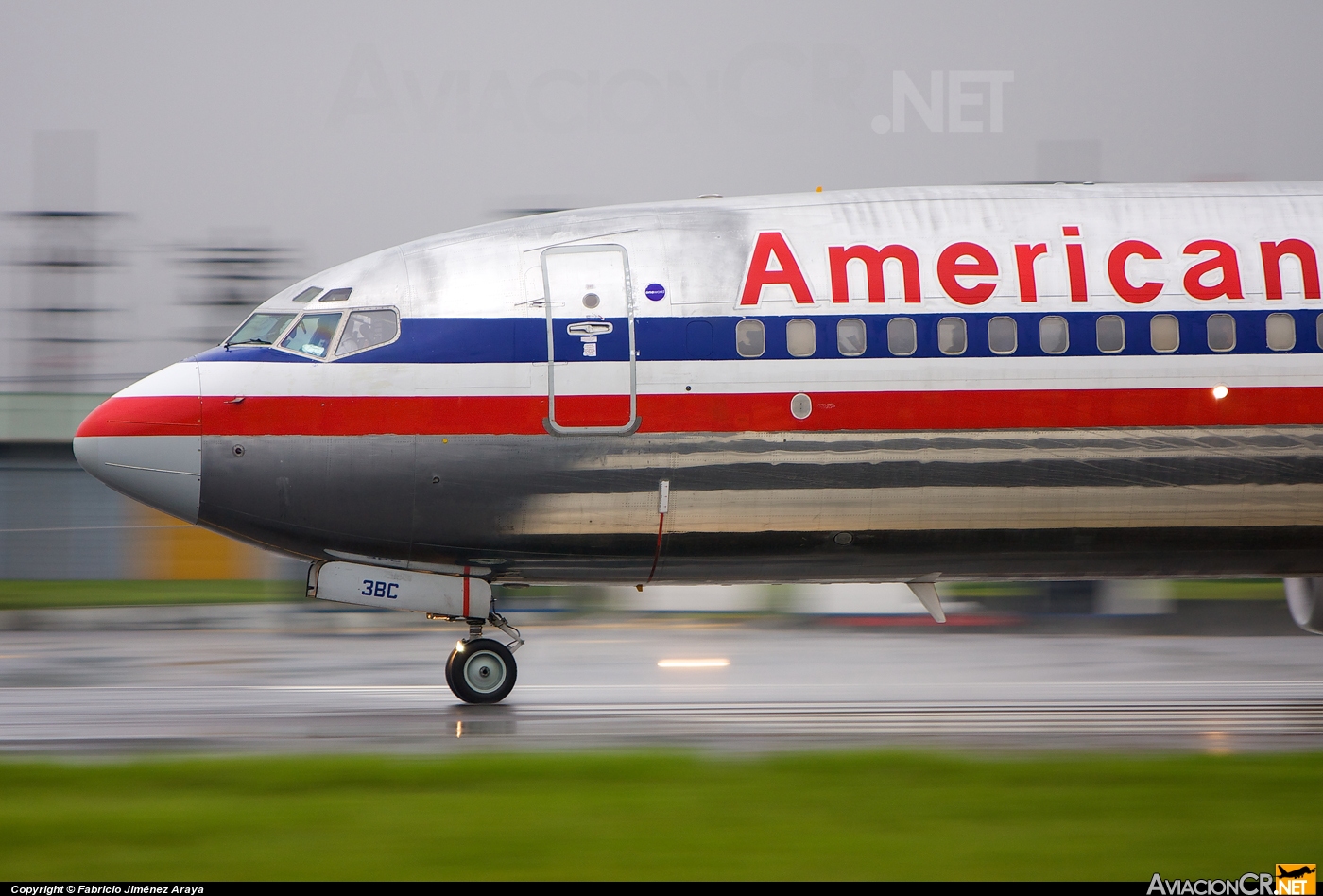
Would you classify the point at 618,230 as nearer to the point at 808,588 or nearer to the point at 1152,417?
the point at 1152,417

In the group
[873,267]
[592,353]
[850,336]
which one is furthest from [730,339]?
[873,267]

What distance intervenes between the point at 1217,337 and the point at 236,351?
789 centimetres

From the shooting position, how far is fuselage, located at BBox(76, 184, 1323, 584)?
410 inches

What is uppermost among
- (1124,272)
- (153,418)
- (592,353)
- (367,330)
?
(1124,272)

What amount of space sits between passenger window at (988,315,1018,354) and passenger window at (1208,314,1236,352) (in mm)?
1574

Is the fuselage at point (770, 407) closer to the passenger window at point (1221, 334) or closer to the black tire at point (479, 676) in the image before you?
the passenger window at point (1221, 334)

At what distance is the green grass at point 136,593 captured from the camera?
1023 inches

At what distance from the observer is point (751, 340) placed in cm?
1045

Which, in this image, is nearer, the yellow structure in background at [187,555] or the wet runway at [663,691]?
the wet runway at [663,691]

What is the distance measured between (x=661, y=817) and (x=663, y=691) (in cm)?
541

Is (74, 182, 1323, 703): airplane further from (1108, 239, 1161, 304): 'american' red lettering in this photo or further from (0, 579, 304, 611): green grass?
(0, 579, 304, 611): green grass

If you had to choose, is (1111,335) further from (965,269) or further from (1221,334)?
(965,269)

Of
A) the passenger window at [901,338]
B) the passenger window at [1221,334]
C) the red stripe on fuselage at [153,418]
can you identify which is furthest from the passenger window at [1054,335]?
the red stripe on fuselage at [153,418]

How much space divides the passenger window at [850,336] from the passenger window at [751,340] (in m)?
0.59
